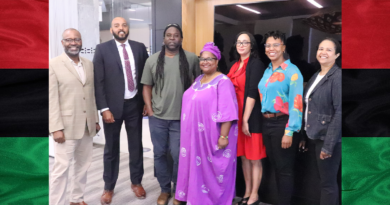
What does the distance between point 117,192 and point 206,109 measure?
1.12 metres

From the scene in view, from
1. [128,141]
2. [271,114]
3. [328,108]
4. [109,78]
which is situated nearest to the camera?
[328,108]

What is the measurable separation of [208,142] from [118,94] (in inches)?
34.2

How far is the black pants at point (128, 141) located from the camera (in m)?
2.88

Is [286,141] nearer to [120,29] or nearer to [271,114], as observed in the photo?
[271,114]

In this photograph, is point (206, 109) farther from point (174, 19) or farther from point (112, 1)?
point (112, 1)

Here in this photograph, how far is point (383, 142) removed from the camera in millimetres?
2629

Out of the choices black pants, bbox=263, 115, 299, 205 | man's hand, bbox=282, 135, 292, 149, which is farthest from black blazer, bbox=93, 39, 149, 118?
man's hand, bbox=282, 135, 292, 149

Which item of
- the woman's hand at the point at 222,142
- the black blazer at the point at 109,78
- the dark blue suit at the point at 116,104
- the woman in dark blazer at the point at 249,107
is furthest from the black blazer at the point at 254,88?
the black blazer at the point at 109,78

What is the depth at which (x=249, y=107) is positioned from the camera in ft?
8.97

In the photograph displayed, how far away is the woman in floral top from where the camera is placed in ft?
8.55

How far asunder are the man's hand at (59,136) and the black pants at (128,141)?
1.15 feet

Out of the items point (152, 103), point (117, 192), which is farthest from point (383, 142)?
point (117, 192)

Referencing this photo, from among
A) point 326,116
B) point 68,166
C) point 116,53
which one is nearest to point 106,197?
point 68,166

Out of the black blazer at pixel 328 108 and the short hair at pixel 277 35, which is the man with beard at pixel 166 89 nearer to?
the short hair at pixel 277 35
